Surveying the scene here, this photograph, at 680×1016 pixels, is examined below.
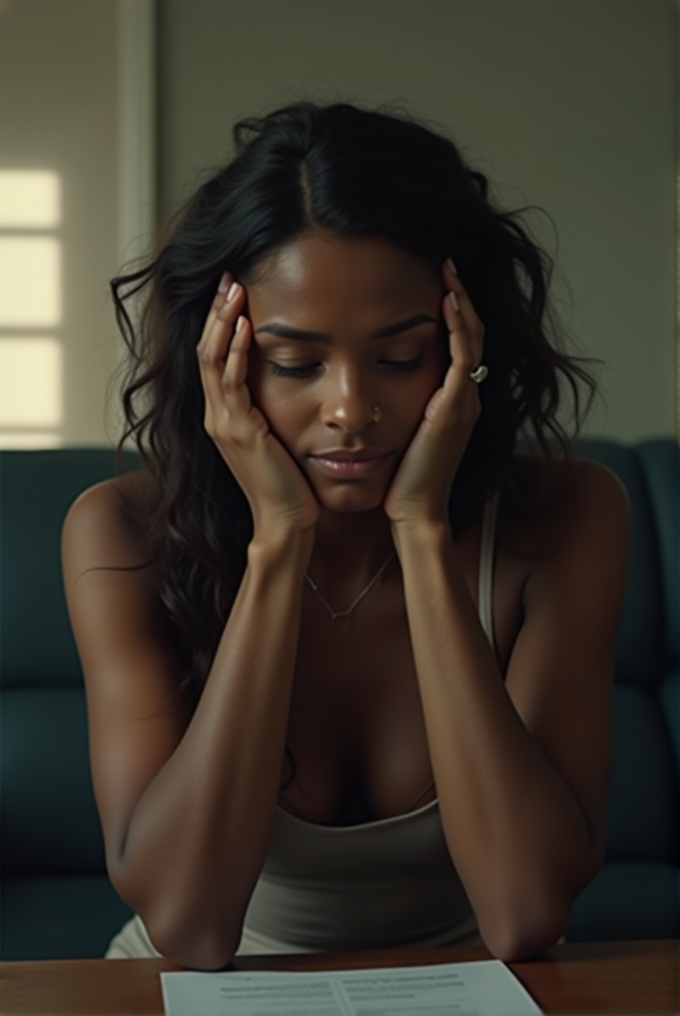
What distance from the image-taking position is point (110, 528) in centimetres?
129

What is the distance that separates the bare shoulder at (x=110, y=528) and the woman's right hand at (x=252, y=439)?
176 millimetres

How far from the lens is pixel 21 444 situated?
9.79ft

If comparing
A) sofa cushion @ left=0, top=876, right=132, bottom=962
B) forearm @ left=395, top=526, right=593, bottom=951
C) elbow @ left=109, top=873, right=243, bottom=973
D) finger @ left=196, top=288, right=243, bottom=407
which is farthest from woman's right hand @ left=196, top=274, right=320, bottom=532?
sofa cushion @ left=0, top=876, right=132, bottom=962

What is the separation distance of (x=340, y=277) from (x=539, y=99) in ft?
6.85

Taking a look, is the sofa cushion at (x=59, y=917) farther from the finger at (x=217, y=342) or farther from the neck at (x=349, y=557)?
the finger at (x=217, y=342)

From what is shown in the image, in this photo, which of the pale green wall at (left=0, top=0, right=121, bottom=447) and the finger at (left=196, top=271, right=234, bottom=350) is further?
the pale green wall at (left=0, top=0, right=121, bottom=447)

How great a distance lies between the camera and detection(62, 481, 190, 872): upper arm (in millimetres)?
1118

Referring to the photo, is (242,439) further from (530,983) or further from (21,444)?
(21,444)

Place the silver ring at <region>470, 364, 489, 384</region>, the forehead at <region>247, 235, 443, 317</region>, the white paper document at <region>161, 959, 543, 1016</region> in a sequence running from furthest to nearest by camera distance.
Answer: the silver ring at <region>470, 364, 489, 384</region>
the forehead at <region>247, 235, 443, 317</region>
the white paper document at <region>161, 959, 543, 1016</region>

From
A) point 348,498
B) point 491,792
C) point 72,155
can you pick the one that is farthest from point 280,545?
point 72,155

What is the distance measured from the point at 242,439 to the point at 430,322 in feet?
0.63

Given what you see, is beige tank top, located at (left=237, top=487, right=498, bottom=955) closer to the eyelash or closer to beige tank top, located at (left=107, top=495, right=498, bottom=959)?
beige tank top, located at (left=107, top=495, right=498, bottom=959)

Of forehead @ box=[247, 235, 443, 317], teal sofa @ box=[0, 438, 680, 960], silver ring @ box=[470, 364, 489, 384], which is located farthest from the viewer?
teal sofa @ box=[0, 438, 680, 960]

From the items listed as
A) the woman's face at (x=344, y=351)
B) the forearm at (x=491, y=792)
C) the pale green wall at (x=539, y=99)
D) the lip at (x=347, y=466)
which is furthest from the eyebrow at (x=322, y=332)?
the pale green wall at (x=539, y=99)
